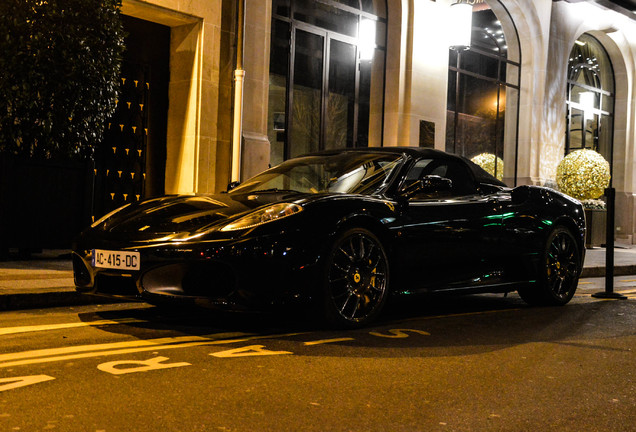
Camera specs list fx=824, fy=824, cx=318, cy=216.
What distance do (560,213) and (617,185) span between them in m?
19.3

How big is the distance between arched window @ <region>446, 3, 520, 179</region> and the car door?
40.4ft

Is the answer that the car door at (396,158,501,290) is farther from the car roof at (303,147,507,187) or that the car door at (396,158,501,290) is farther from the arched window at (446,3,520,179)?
the arched window at (446,3,520,179)

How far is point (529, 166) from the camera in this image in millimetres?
21219

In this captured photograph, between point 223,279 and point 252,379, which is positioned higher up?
point 223,279

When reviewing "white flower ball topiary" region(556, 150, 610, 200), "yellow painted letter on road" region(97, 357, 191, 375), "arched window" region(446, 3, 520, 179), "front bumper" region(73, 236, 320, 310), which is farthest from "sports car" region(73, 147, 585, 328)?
"white flower ball topiary" region(556, 150, 610, 200)

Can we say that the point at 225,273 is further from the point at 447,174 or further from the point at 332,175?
the point at 447,174

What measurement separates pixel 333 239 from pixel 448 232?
131 cm

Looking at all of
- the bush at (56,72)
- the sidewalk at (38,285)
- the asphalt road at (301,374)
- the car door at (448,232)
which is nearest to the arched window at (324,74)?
the bush at (56,72)

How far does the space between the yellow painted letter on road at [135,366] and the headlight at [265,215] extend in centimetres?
109

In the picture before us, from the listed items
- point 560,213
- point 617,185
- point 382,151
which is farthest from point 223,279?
point 617,185

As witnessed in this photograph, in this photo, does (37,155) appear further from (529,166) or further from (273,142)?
(529,166)

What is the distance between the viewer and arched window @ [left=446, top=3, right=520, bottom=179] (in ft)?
63.4

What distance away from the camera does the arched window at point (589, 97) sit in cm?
2391

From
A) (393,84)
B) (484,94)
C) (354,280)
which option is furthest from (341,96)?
(354,280)
